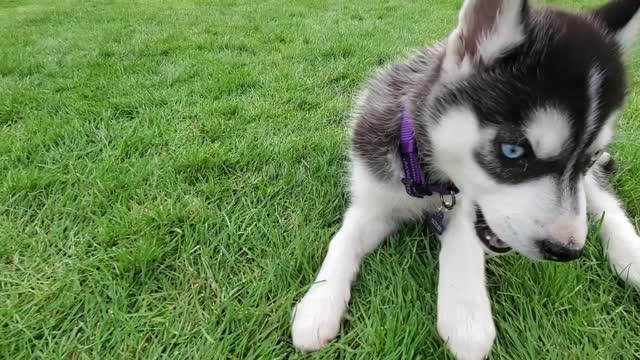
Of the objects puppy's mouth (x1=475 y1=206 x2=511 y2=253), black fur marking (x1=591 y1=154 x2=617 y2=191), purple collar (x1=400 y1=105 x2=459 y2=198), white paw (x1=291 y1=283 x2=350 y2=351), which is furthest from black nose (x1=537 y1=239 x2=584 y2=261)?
black fur marking (x1=591 y1=154 x2=617 y2=191)

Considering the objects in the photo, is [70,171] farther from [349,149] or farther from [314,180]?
[349,149]

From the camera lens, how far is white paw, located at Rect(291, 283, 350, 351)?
162cm

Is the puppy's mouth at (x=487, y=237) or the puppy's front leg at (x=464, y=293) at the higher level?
the puppy's mouth at (x=487, y=237)

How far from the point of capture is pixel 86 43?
585cm

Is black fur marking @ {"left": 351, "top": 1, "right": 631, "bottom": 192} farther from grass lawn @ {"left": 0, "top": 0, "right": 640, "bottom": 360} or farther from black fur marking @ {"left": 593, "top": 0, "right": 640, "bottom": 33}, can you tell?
grass lawn @ {"left": 0, "top": 0, "right": 640, "bottom": 360}

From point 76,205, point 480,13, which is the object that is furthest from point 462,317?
point 76,205

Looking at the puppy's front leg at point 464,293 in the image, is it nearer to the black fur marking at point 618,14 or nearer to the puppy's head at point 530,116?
the puppy's head at point 530,116

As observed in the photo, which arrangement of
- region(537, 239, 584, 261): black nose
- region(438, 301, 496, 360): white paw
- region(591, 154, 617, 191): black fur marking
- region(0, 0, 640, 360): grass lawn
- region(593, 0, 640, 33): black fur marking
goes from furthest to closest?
region(591, 154, 617, 191): black fur marking → region(593, 0, 640, 33): black fur marking → region(0, 0, 640, 360): grass lawn → region(438, 301, 496, 360): white paw → region(537, 239, 584, 261): black nose

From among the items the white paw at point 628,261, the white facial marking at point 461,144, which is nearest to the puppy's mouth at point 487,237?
the white facial marking at point 461,144

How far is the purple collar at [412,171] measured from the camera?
1928 mm

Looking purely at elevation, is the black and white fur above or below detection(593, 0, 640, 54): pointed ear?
below

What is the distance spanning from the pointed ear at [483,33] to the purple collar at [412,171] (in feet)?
0.95

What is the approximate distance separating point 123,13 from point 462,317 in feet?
25.7

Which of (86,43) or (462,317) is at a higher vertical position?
(462,317)
